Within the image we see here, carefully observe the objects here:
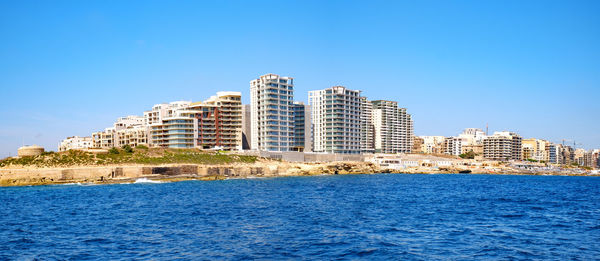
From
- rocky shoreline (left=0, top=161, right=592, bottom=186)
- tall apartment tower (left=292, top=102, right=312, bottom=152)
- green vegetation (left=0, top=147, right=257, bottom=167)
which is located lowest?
rocky shoreline (left=0, top=161, right=592, bottom=186)

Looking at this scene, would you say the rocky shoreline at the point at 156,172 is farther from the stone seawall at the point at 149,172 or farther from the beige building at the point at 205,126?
the beige building at the point at 205,126

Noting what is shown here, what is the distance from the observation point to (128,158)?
133 meters

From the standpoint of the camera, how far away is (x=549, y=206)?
63.8m

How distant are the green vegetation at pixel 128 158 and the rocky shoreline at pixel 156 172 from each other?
4459 mm

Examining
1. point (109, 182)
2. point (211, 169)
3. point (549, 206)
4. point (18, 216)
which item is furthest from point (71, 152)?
point (549, 206)

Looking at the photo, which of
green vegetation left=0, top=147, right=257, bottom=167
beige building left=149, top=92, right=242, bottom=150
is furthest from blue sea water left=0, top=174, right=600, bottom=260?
beige building left=149, top=92, right=242, bottom=150

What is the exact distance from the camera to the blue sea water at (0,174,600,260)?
1319 inches

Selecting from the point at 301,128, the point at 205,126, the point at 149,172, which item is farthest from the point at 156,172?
the point at 301,128

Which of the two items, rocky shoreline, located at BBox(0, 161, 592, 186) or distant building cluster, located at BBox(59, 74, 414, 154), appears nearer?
rocky shoreline, located at BBox(0, 161, 592, 186)

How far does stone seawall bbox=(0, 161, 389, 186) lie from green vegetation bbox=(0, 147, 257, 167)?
4950 millimetres

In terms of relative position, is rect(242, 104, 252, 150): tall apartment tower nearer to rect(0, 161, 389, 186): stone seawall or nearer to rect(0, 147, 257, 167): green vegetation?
rect(0, 147, 257, 167): green vegetation

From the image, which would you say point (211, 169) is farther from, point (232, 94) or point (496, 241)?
point (496, 241)

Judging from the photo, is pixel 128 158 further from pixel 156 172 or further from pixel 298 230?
pixel 298 230

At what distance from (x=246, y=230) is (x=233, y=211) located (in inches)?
539
